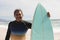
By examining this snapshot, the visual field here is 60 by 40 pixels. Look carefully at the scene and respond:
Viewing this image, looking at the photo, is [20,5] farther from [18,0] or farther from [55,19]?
[55,19]

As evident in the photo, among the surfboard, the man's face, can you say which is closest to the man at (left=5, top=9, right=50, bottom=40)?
the man's face

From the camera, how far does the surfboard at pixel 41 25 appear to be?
7.82ft

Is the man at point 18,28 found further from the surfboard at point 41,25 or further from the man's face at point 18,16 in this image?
the surfboard at point 41,25

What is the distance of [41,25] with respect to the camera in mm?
2436

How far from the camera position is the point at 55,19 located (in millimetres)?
8125

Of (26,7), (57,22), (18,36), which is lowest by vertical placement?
(18,36)

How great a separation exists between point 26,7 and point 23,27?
20.0 ft

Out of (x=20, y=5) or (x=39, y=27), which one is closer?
(x=39, y=27)

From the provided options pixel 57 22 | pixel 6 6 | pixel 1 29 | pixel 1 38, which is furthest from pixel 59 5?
pixel 1 38

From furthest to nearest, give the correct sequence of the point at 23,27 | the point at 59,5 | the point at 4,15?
the point at 59,5
the point at 4,15
the point at 23,27

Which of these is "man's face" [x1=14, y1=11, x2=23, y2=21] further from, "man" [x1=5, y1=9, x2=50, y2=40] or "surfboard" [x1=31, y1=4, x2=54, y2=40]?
"surfboard" [x1=31, y1=4, x2=54, y2=40]

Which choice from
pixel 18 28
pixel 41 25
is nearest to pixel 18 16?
pixel 18 28

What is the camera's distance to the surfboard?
7.82ft

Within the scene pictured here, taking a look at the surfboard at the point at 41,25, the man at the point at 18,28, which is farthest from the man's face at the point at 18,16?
the surfboard at the point at 41,25
